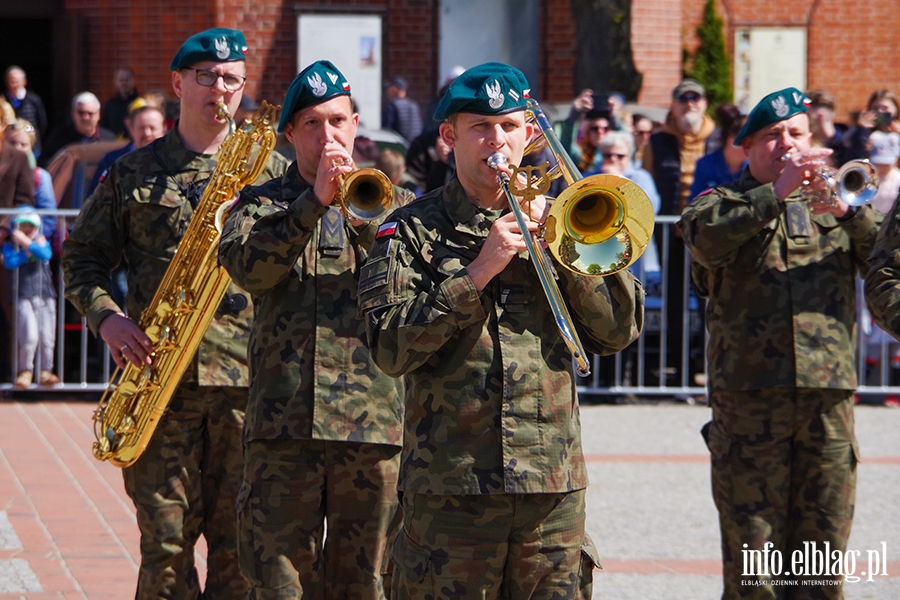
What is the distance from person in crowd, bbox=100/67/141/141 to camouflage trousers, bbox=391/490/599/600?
11.3m

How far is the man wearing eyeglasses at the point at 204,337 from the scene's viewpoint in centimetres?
467

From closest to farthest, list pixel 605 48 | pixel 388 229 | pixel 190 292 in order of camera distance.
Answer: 1. pixel 388 229
2. pixel 190 292
3. pixel 605 48

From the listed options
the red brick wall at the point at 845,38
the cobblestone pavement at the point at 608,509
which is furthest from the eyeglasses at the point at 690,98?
the red brick wall at the point at 845,38

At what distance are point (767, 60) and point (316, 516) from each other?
1555 centimetres

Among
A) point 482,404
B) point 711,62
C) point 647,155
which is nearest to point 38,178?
point 647,155

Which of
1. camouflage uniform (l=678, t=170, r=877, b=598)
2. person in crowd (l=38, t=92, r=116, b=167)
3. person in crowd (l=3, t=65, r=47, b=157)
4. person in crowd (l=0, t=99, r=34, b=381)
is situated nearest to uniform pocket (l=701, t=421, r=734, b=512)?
camouflage uniform (l=678, t=170, r=877, b=598)

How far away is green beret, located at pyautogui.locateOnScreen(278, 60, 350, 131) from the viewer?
13.9ft

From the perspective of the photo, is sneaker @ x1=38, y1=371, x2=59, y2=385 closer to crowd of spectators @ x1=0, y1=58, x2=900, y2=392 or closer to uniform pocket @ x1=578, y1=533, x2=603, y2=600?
crowd of spectators @ x1=0, y1=58, x2=900, y2=392

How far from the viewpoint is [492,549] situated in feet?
11.3

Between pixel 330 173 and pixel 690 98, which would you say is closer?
pixel 330 173

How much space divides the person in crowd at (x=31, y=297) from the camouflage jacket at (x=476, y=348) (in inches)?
264

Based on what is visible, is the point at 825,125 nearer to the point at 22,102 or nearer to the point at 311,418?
the point at 311,418

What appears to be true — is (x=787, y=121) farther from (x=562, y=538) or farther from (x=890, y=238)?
(x=562, y=538)

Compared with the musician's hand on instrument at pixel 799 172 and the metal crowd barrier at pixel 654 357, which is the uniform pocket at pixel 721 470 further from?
the metal crowd barrier at pixel 654 357
